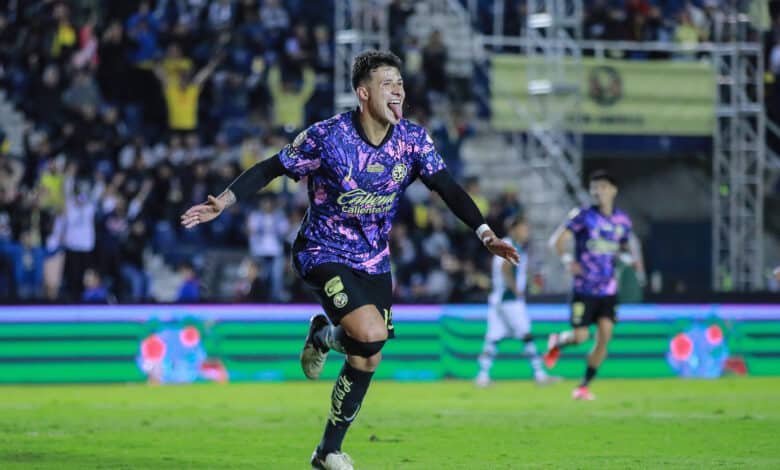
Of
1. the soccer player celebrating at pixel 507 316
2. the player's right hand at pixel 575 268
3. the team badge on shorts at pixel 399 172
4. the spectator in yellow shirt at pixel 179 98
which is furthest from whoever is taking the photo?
the spectator in yellow shirt at pixel 179 98

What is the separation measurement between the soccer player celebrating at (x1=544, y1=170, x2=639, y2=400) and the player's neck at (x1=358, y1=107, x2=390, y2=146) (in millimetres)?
8377

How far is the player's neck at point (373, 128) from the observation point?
9.73 metres

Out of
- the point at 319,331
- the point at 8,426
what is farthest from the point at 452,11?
the point at 319,331

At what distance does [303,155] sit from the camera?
9633 mm

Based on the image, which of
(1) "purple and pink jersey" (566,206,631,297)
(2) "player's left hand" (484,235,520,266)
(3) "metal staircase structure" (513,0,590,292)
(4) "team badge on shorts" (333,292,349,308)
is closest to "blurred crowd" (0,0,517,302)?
(3) "metal staircase structure" (513,0,590,292)

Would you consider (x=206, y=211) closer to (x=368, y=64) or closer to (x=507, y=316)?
(x=368, y=64)

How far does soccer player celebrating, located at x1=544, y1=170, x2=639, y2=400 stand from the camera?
17.6 metres

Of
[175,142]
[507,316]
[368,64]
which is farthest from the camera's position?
[175,142]

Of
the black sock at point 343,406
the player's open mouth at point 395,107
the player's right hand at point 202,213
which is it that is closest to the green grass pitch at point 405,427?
the black sock at point 343,406

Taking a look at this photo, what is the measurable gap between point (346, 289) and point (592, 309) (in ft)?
28.3

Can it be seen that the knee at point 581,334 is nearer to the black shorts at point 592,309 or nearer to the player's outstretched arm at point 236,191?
the black shorts at point 592,309

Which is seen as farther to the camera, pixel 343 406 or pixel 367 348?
pixel 343 406

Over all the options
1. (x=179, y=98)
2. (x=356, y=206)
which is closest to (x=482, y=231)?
(x=356, y=206)

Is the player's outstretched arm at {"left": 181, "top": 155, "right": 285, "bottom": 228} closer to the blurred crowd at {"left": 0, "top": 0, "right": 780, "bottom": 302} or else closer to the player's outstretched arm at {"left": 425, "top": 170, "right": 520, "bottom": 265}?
the player's outstretched arm at {"left": 425, "top": 170, "right": 520, "bottom": 265}
